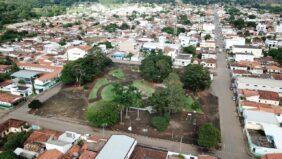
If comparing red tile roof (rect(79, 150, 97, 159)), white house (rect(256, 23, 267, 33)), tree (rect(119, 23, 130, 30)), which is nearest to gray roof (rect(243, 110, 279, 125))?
red tile roof (rect(79, 150, 97, 159))

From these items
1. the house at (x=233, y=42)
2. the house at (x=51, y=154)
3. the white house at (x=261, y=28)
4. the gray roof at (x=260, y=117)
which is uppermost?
the white house at (x=261, y=28)

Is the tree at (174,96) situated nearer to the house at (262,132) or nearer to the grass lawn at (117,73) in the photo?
the house at (262,132)

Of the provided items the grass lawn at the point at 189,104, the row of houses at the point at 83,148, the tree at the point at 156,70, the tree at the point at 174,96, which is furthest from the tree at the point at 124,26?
the row of houses at the point at 83,148

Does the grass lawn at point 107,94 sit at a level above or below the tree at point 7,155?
below

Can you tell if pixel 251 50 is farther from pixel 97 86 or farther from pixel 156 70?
pixel 97 86

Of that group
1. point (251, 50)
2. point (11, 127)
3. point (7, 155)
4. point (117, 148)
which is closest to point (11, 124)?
point (11, 127)

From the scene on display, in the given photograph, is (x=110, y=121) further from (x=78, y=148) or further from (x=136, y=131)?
(x=78, y=148)

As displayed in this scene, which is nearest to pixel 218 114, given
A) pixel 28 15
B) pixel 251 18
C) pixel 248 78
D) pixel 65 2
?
pixel 248 78
